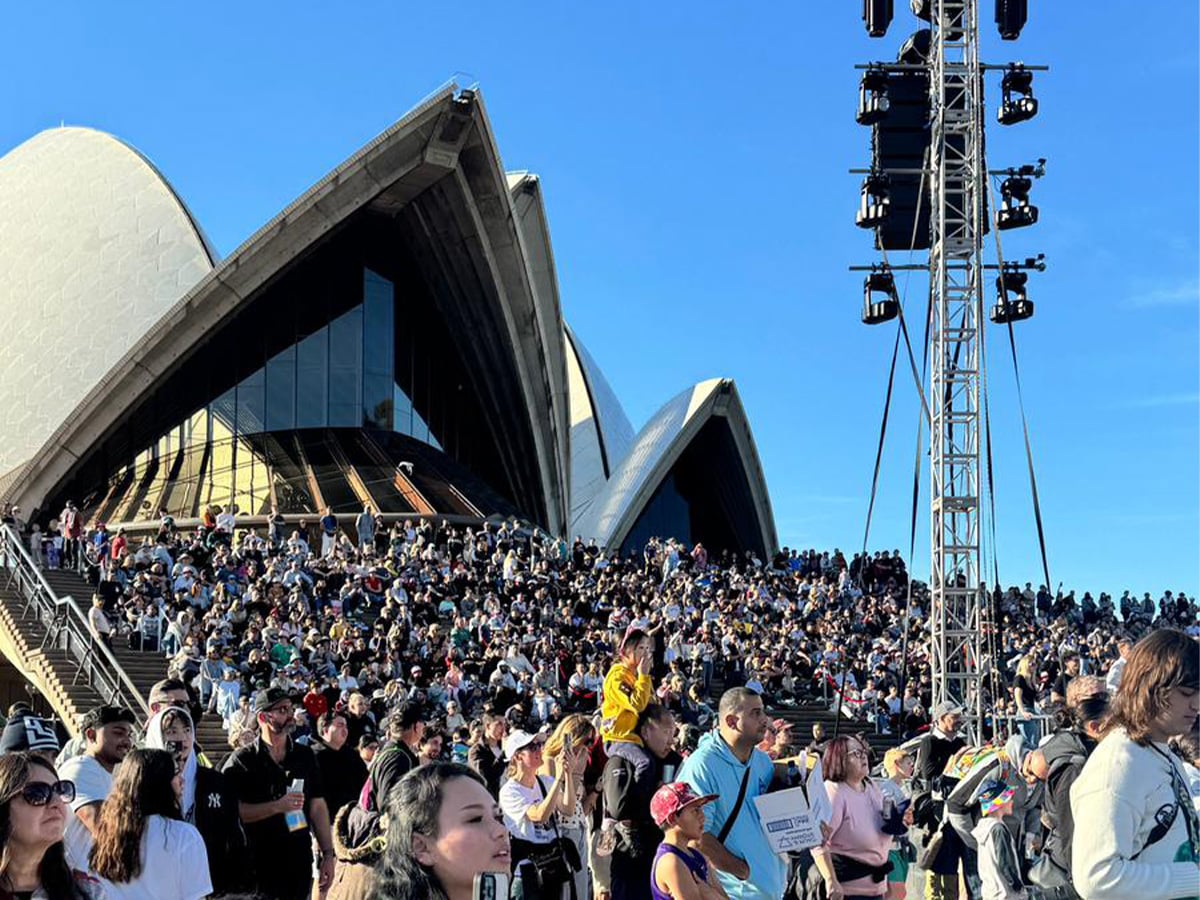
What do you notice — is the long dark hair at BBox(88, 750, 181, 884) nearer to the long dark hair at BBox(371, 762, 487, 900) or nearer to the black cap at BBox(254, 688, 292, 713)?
the long dark hair at BBox(371, 762, 487, 900)

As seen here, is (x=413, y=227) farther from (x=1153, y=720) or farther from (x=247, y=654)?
(x=1153, y=720)

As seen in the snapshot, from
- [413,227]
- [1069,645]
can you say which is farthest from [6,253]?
[1069,645]

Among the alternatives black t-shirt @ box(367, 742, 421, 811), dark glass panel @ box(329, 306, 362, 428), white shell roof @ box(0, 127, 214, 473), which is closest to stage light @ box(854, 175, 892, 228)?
black t-shirt @ box(367, 742, 421, 811)

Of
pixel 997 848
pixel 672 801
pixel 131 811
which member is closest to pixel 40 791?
pixel 131 811

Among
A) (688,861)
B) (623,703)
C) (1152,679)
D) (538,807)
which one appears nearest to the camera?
(1152,679)

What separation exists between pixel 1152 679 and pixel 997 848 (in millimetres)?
3538

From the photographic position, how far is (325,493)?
95.9ft

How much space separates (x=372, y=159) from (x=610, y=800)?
85.7 ft

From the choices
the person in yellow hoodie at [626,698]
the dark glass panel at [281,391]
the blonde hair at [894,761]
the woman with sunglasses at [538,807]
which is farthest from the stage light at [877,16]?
the dark glass panel at [281,391]

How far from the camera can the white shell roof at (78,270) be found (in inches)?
1302

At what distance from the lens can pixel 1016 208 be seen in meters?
16.0

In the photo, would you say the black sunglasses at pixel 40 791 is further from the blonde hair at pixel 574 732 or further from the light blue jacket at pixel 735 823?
the blonde hair at pixel 574 732

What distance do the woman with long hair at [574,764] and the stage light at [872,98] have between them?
1116cm

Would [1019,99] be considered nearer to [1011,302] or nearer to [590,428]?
[1011,302]
